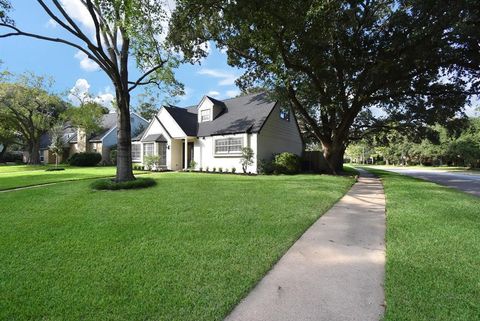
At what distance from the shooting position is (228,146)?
63.9ft

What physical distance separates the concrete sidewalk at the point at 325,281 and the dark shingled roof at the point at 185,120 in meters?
17.4

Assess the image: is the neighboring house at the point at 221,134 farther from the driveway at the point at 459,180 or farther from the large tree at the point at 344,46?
the driveway at the point at 459,180


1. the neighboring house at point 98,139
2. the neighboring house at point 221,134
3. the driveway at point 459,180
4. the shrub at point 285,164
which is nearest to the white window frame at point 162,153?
the neighboring house at point 221,134

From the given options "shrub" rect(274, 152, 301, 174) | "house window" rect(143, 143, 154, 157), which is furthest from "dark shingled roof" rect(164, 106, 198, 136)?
"shrub" rect(274, 152, 301, 174)

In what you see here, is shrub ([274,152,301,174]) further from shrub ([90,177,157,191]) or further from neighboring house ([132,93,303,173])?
shrub ([90,177,157,191])

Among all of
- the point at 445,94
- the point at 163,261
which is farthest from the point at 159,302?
the point at 445,94

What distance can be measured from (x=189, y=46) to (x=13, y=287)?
13.7 m

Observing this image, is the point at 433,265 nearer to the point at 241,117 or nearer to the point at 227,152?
the point at 227,152

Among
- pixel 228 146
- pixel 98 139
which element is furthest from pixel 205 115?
pixel 98 139

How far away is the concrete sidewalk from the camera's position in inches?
112

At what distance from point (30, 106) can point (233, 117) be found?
23.4m

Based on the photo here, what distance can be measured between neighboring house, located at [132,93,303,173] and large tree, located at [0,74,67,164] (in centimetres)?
1354

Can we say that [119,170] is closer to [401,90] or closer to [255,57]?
[255,57]

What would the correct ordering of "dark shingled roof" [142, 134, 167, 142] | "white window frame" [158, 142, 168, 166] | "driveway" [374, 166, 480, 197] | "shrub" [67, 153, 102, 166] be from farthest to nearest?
"shrub" [67, 153, 102, 166] < "white window frame" [158, 142, 168, 166] < "dark shingled roof" [142, 134, 167, 142] < "driveway" [374, 166, 480, 197]
